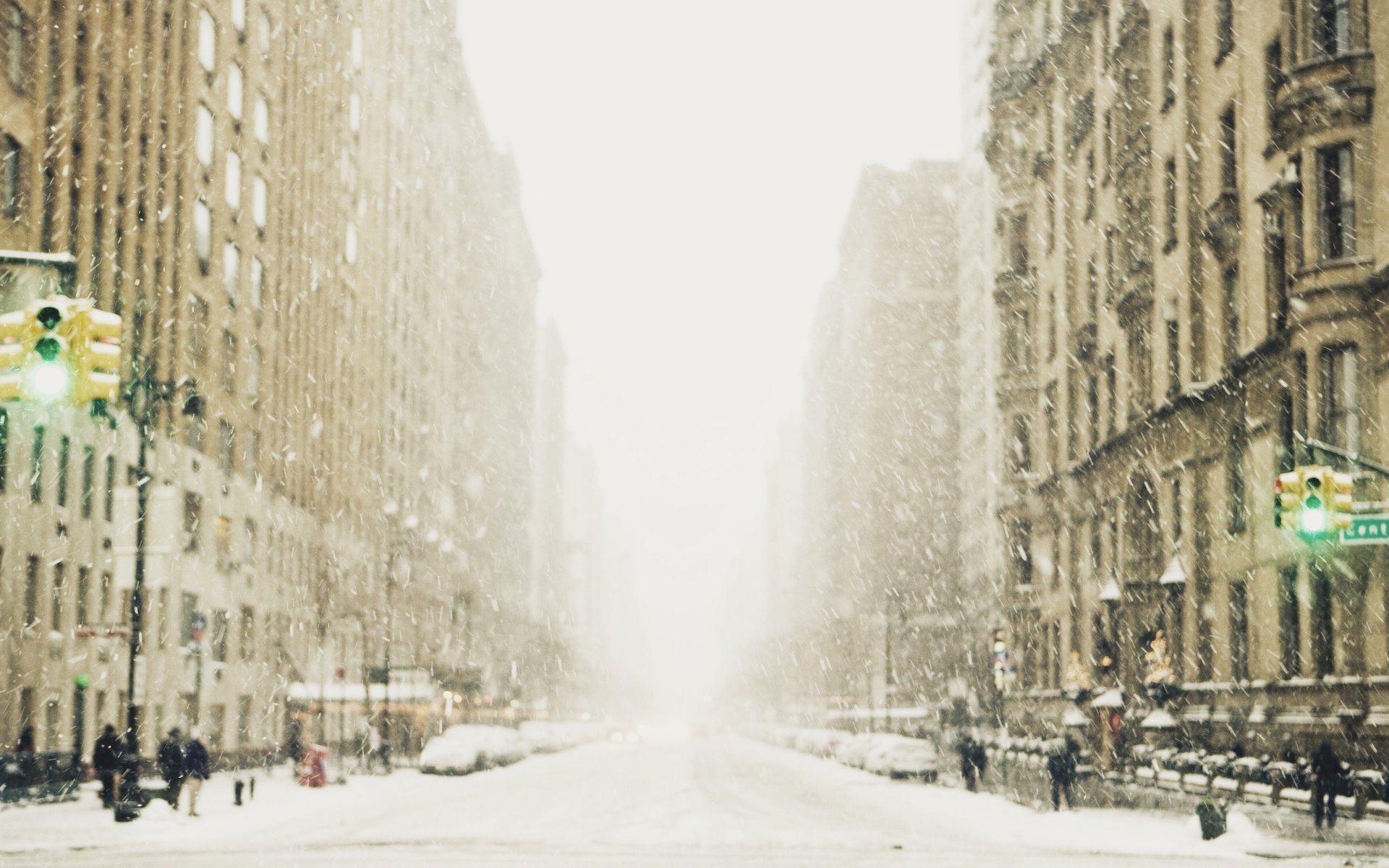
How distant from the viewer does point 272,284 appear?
71.7m

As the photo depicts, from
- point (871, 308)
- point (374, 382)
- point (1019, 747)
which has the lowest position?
point (1019, 747)

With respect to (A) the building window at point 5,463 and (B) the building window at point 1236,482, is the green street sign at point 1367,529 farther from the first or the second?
(A) the building window at point 5,463

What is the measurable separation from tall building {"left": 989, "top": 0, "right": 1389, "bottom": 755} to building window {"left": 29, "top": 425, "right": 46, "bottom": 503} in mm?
28602

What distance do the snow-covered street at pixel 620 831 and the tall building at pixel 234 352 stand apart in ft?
18.0

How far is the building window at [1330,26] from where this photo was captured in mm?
38844

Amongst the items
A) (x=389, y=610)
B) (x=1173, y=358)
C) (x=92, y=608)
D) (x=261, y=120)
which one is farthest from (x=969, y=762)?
(x=261, y=120)

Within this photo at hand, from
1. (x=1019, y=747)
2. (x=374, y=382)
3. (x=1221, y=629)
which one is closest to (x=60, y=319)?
(x=1221, y=629)

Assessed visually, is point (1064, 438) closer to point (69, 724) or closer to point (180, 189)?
point (180, 189)

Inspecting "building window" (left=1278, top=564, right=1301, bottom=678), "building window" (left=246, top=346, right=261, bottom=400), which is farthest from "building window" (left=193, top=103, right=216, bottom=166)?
"building window" (left=1278, top=564, right=1301, bottom=678)

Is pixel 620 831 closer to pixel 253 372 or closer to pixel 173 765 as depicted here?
pixel 173 765

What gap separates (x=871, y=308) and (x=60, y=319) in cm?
14449

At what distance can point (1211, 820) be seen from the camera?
2742cm

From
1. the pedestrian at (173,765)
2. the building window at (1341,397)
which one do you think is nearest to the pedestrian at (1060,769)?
the building window at (1341,397)

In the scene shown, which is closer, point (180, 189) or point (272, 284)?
point (180, 189)
